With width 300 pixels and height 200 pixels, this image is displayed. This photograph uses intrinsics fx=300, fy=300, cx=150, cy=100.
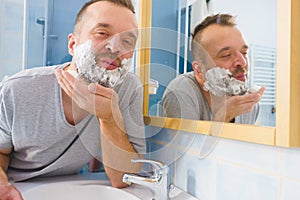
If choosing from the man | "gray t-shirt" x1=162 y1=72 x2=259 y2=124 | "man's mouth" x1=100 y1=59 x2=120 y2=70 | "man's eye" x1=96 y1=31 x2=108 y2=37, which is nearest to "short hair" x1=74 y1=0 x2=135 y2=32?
the man

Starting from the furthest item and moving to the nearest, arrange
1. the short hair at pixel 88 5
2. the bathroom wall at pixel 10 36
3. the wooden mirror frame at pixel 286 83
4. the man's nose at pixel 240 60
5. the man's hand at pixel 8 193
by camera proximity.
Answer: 1. the bathroom wall at pixel 10 36
2. the short hair at pixel 88 5
3. the man's hand at pixel 8 193
4. the man's nose at pixel 240 60
5. the wooden mirror frame at pixel 286 83

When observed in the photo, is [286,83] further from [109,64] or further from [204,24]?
[109,64]

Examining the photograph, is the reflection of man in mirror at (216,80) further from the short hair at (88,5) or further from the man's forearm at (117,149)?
the short hair at (88,5)

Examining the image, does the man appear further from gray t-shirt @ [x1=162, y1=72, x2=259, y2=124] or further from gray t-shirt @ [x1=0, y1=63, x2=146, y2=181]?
gray t-shirt @ [x1=162, y1=72, x2=259, y2=124]

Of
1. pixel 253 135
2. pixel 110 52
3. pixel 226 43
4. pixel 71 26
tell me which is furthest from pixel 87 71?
pixel 253 135

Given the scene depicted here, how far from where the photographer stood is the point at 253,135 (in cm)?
62

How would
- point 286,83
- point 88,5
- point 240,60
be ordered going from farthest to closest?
point 88,5 → point 240,60 → point 286,83

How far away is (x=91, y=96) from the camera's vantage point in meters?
0.91

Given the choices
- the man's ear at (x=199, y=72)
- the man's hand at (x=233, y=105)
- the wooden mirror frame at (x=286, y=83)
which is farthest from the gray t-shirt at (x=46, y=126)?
the wooden mirror frame at (x=286, y=83)

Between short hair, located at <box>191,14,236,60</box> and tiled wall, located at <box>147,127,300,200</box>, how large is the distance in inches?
9.1

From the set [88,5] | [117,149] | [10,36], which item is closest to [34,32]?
Answer: [10,36]

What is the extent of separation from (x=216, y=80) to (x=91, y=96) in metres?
0.38

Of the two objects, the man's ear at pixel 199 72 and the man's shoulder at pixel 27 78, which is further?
the man's shoulder at pixel 27 78

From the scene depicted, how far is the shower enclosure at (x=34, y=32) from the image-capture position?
114 cm
